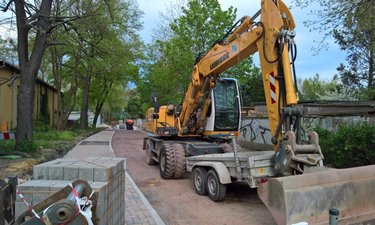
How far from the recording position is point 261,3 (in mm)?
7766

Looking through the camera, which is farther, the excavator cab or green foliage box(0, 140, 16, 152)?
green foliage box(0, 140, 16, 152)

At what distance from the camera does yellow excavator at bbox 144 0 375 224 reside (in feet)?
18.0

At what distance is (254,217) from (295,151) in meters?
1.60

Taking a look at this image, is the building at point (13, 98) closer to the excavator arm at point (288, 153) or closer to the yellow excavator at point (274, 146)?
the yellow excavator at point (274, 146)

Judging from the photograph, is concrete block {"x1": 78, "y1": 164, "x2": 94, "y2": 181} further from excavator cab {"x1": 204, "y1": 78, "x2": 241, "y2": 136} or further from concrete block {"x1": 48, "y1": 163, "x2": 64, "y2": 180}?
excavator cab {"x1": 204, "y1": 78, "x2": 241, "y2": 136}

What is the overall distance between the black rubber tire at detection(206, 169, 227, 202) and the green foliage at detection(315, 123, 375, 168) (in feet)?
13.7

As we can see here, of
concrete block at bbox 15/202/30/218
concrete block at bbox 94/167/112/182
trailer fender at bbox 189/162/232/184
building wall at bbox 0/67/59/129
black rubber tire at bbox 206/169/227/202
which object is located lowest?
black rubber tire at bbox 206/169/227/202

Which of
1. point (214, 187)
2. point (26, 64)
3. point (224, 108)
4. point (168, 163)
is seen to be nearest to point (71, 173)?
point (214, 187)

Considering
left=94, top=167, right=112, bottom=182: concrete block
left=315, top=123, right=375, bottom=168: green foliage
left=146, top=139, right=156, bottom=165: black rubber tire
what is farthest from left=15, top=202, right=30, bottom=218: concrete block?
left=146, top=139, right=156, bottom=165: black rubber tire

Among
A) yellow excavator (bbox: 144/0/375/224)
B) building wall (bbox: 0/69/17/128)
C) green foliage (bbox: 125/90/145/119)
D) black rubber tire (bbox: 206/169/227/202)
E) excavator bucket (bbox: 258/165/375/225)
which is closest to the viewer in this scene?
excavator bucket (bbox: 258/165/375/225)

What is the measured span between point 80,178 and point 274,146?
13.9ft

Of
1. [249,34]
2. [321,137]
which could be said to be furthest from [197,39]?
[249,34]

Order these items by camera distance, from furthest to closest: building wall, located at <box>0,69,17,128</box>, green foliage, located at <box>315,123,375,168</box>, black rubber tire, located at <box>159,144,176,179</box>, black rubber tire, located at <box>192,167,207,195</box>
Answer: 1. building wall, located at <box>0,69,17,128</box>
2. black rubber tire, located at <box>159,144,176,179</box>
3. green foliage, located at <box>315,123,375,168</box>
4. black rubber tire, located at <box>192,167,207,195</box>

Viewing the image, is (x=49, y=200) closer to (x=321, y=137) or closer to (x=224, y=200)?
Result: (x=224, y=200)
